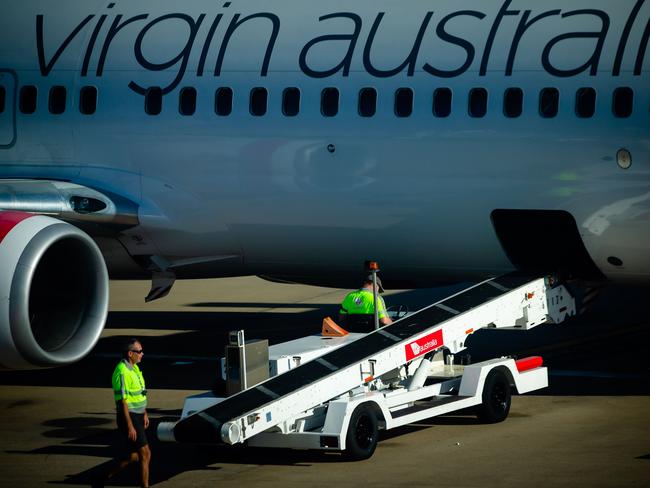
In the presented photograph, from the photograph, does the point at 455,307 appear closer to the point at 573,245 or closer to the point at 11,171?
the point at 573,245

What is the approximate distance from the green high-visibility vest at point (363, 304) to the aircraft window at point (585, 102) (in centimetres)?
344

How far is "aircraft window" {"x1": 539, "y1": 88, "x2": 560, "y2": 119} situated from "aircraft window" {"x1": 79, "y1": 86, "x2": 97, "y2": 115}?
6513 mm

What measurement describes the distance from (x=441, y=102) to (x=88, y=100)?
5283 mm

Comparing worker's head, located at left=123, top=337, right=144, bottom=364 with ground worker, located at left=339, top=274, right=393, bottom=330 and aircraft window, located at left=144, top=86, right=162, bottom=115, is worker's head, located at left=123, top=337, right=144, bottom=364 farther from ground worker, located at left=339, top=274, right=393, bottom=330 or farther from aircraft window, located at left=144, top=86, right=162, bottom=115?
aircraft window, located at left=144, top=86, right=162, bottom=115

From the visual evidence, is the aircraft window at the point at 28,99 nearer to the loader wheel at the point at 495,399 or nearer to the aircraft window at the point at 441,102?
the aircraft window at the point at 441,102

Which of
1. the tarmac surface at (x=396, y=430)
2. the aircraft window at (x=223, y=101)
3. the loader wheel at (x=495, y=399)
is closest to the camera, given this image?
the tarmac surface at (x=396, y=430)

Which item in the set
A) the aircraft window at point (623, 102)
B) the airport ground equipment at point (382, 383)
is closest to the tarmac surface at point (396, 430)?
the airport ground equipment at point (382, 383)

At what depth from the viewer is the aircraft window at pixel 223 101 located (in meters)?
19.4

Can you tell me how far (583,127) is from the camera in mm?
17359

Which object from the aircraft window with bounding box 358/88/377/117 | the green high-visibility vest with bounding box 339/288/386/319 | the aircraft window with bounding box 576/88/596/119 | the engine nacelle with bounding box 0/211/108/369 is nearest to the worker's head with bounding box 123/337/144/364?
Answer: the engine nacelle with bounding box 0/211/108/369

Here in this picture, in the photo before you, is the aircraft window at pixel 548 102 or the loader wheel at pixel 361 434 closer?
the loader wheel at pixel 361 434

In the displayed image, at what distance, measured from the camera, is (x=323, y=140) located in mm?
18828

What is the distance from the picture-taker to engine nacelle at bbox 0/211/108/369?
1437 centimetres

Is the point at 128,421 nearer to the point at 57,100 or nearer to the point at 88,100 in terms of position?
the point at 88,100
